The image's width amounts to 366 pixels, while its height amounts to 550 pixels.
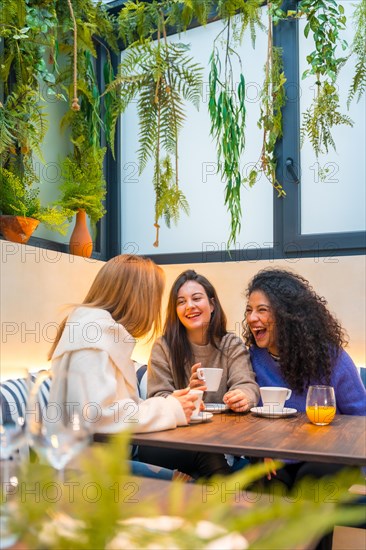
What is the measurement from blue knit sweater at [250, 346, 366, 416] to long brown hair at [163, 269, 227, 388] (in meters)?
0.30

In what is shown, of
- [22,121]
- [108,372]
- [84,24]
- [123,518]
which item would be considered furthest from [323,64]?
[123,518]

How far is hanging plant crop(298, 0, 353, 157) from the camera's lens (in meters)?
2.66

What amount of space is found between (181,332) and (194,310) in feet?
0.41

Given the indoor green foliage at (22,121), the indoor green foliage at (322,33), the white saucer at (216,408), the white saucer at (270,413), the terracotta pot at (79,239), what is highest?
the indoor green foliage at (322,33)

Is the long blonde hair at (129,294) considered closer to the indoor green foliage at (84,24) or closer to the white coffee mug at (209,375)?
the white coffee mug at (209,375)

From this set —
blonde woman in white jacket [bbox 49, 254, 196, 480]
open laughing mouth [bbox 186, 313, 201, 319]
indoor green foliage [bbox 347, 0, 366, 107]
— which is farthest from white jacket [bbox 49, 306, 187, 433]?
indoor green foliage [bbox 347, 0, 366, 107]

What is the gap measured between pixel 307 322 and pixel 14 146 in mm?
1775

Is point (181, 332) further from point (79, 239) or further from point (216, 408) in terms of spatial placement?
point (79, 239)

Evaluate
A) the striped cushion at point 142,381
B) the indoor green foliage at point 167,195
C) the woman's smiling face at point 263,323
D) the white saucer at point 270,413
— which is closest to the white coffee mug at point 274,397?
the white saucer at point 270,413

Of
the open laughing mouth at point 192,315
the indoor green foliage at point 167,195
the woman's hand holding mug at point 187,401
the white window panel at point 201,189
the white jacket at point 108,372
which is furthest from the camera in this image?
the white window panel at point 201,189

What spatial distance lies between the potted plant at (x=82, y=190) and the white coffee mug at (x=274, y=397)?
1884mm

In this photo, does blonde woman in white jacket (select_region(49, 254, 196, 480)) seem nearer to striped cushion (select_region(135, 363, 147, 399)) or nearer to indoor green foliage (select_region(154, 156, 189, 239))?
indoor green foliage (select_region(154, 156, 189, 239))

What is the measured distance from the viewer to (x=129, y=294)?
6.49ft

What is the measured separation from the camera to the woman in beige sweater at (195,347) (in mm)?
2307
